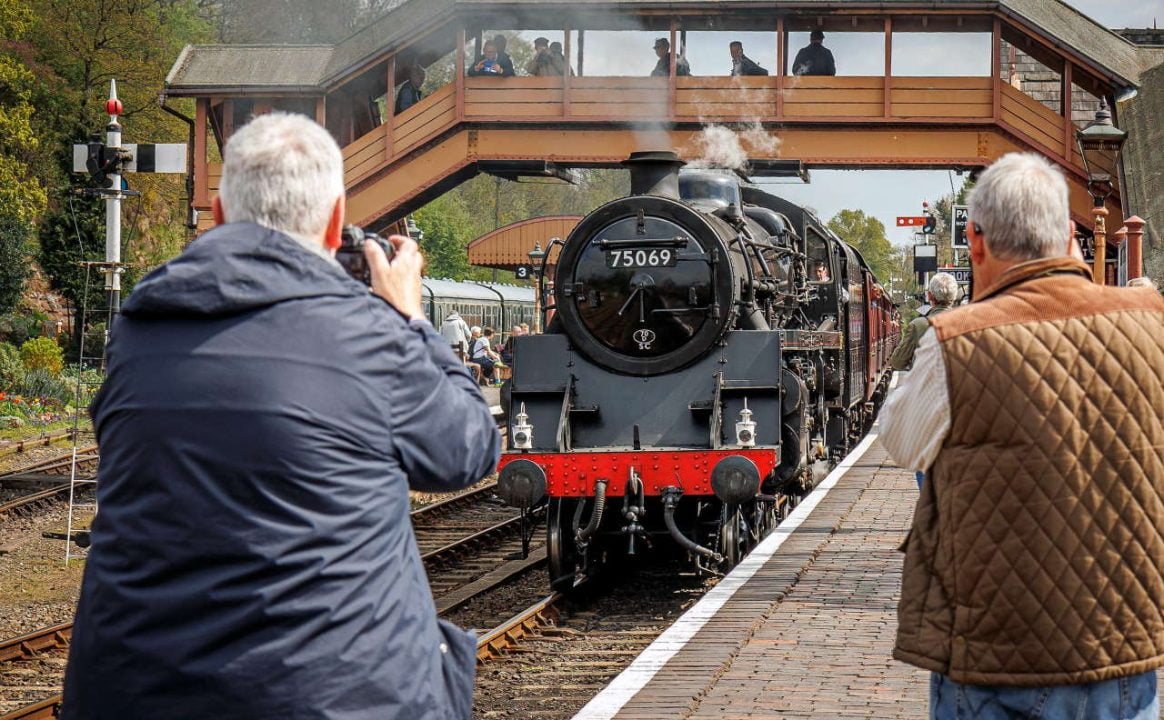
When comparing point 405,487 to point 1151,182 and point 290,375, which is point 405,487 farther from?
point 1151,182

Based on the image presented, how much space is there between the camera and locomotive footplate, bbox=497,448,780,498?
9.52 meters

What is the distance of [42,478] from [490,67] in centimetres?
813

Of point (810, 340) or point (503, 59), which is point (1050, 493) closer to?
point (810, 340)

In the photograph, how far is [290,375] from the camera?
2500 mm

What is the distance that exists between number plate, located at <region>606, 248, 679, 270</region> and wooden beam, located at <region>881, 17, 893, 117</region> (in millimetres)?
10163

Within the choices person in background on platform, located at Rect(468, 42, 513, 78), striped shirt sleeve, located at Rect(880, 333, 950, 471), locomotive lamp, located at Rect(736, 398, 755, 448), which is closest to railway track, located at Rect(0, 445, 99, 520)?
person in background on platform, located at Rect(468, 42, 513, 78)

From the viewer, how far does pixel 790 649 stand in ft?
21.7

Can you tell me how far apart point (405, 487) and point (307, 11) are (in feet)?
159

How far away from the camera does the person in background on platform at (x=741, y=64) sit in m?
19.7

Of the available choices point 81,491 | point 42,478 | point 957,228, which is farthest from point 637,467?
point 957,228

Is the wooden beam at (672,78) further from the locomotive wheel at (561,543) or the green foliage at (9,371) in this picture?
the green foliage at (9,371)

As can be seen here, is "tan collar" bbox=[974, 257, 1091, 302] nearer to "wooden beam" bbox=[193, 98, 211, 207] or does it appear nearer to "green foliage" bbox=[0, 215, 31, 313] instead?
"wooden beam" bbox=[193, 98, 211, 207]

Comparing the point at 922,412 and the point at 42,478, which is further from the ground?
the point at 922,412

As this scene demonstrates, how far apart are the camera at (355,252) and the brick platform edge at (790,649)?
9.55 feet
